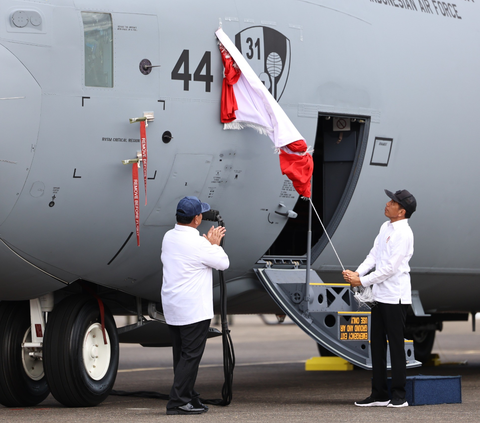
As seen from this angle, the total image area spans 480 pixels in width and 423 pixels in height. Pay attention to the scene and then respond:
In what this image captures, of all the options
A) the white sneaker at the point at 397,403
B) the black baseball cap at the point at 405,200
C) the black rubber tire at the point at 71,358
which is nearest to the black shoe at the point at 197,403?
the black rubber tire at the point at 71,358

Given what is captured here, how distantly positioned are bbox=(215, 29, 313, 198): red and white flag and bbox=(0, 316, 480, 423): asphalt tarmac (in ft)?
7.41

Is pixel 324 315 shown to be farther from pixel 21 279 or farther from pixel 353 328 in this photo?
pixel 21 279

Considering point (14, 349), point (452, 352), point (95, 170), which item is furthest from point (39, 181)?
point (452, 352)

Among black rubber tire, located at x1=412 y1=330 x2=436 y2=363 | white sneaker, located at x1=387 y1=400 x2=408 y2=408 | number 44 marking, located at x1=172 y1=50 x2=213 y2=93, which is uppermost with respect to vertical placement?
number 44 marking, located at x1=172 y1=50 x2=213 y2=93

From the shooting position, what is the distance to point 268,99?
27.6ft

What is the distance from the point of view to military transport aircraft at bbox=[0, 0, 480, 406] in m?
7.63

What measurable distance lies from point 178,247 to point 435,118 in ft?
12.2

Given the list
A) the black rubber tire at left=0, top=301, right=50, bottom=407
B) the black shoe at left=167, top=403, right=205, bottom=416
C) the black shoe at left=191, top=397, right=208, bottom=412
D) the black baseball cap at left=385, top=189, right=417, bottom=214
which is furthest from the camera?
the black rubber tire at left=0, top=301, right=50, bottom=407

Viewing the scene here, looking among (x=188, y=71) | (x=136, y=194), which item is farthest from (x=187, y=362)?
(x=188, y=71)

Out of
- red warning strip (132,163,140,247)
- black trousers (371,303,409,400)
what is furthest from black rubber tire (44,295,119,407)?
black trousers (371,303,409,400)

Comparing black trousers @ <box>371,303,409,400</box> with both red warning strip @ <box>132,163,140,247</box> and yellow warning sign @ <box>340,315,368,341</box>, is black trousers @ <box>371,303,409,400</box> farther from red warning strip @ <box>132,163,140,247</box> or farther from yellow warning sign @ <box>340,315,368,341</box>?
red warning strip @ <box>132,163,140,247</box>

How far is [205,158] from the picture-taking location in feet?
27.4

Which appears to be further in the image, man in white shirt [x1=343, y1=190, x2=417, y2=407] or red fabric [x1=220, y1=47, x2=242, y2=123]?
red fabric [x1=220, y1=47, x2=242, y2=123]

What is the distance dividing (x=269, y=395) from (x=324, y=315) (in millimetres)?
1527
